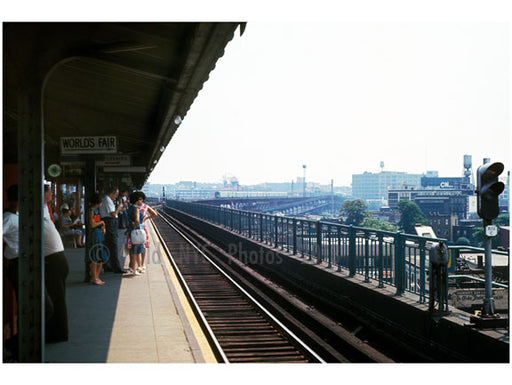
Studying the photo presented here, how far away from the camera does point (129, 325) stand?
8008mm

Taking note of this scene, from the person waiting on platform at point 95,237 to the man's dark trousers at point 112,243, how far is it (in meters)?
0.64

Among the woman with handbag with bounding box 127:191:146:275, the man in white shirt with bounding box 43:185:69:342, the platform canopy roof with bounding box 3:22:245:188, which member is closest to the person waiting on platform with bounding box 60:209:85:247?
the platform canopy roof with bounding box 3:22:245:188

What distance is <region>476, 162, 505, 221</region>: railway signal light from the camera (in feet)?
23.0

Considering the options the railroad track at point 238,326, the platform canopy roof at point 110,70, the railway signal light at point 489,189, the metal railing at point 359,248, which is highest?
the platform canopy roof at point 110,70

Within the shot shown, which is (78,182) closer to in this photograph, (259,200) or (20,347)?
(20,347)

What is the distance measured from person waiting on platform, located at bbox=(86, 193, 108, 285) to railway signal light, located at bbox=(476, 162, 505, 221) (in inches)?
252

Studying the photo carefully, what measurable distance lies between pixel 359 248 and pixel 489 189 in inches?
168

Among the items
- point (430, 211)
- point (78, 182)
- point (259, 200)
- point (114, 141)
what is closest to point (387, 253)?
point (114, 141)

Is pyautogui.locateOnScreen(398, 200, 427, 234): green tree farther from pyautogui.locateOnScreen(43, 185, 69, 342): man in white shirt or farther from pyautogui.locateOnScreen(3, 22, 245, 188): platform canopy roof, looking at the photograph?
pyautogui.locateOnScreen(43, 185, 69, 342): man in white shirt

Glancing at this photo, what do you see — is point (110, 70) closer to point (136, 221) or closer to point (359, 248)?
point (136, 221)

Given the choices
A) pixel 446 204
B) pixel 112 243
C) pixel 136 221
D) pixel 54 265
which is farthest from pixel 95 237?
pixel 446 204

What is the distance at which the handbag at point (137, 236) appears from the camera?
1203 cm

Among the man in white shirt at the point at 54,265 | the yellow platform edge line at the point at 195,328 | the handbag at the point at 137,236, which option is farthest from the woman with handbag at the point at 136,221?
the man in white shirt at the point at 54,265

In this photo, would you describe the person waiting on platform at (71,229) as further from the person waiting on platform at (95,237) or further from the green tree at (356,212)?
the green tree at (356,212)
